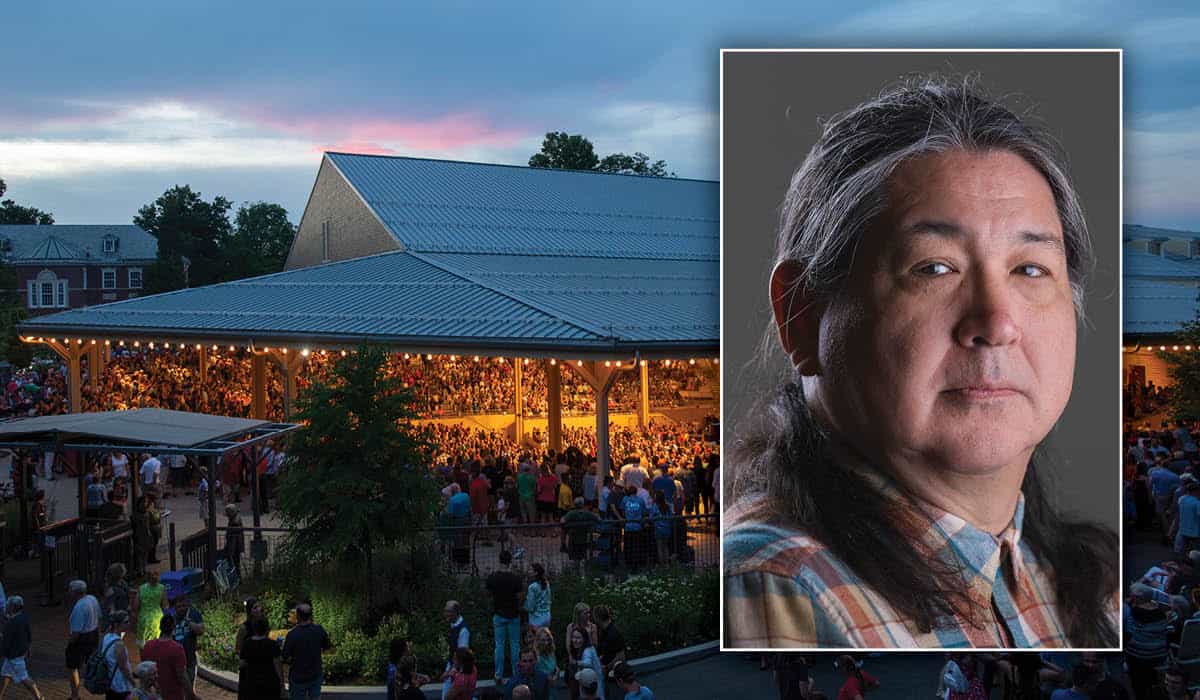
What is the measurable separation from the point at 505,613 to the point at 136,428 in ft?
24.9

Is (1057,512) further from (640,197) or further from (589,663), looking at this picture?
(640,197)

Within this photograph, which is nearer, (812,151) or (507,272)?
(812,151)

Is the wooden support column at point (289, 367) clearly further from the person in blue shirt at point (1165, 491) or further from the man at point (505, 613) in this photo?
the person in blue shirt at point (1165, 491)

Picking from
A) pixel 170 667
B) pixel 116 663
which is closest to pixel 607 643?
pixel 170 667

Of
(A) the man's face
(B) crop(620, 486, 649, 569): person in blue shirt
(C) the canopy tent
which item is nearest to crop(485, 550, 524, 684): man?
(B) crop(620, 486, 649, 569): person in blue shirt

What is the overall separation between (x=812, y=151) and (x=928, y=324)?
6.00 feet

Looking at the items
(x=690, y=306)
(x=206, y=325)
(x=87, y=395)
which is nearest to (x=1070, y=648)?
(x=690, y=306)

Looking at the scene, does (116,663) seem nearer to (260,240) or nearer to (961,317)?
(961,317)

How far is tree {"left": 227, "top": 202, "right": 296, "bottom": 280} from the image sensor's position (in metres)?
82.4

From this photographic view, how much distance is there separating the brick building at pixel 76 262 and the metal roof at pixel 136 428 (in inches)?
2779

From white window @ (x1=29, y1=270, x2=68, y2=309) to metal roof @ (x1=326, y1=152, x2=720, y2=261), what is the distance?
55957mm

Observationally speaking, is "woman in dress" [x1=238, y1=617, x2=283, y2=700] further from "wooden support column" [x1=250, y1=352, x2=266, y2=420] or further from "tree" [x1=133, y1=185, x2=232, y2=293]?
"tree" [x1=133, y1=185, x2=232, y2=293]

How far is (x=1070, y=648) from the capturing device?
10383 mm

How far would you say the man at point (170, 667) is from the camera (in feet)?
32.6
